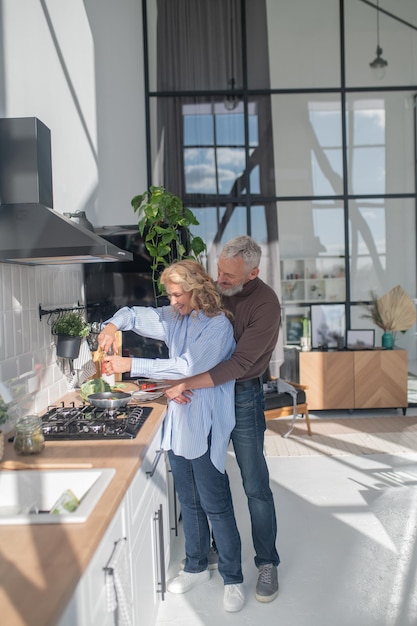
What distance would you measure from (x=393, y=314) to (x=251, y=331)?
4377 millimetres

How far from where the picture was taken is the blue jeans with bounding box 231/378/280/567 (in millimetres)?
2791

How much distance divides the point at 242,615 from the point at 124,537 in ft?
3.71

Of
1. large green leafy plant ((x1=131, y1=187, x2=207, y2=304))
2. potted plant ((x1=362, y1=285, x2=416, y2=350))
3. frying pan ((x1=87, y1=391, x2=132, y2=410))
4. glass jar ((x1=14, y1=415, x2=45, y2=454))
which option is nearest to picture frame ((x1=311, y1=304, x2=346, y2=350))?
potted plant ((x1=362, y1=285, x2=416, y2=350))

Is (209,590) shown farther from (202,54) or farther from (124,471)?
(202,54)

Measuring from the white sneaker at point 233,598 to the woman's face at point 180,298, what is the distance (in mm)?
1301

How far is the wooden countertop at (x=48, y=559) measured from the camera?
1.17m

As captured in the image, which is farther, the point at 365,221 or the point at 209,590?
the point at 365,221

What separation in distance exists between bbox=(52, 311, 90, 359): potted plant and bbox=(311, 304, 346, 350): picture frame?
13.1 feet

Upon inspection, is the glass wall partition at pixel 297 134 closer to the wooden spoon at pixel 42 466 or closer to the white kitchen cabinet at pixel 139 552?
the white kitchen cabinet at pixel 139 552

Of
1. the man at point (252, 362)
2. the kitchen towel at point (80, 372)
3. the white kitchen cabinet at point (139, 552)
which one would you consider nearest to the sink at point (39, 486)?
the white kitchen cabinet at point (139, 552)

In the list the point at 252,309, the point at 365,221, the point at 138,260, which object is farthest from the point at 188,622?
the point at 365,221

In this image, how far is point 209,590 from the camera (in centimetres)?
294

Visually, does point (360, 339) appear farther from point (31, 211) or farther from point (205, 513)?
point (31, 211)

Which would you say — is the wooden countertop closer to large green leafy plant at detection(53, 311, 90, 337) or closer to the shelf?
large green leafy plant at detection(53, 311, 90, 337)
